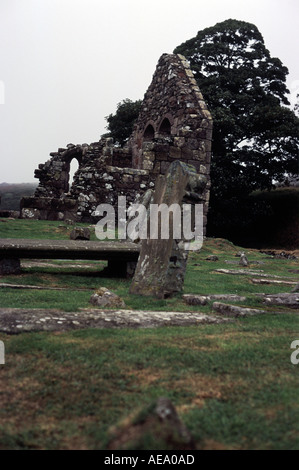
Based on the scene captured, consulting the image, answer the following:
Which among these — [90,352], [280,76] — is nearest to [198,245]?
[90,352]

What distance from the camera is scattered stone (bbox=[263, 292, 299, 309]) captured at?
4902 millimetres

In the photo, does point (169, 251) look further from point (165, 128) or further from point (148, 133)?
point (148, 133)

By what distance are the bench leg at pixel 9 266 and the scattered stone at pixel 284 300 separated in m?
3.62

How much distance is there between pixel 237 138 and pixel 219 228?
4937 mm

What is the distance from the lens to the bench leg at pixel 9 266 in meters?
6.32

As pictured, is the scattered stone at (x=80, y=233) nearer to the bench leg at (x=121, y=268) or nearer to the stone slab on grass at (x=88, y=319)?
the bench leg at (x=121, y=268)

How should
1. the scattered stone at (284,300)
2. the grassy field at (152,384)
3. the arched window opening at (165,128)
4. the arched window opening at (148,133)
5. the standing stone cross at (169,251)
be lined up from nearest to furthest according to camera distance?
the grassy field at (152,384), the scattered stone at (284,300), the standing stone cross at (169,251), the arched window opening at (165,128), the arched window opening at (148,133)

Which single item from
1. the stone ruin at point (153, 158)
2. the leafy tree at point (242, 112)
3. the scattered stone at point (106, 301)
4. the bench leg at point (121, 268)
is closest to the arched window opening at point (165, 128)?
the stone ruin at point (153, 158)

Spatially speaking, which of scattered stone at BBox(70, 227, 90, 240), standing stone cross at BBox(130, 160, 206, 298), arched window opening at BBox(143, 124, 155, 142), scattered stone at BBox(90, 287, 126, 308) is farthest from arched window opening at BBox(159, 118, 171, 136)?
scattered stone at BBox(90, 287, 126, 308)

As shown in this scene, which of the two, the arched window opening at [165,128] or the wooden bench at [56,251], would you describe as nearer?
the wooden bench at [56,251]

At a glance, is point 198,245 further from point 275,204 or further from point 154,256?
point 275,204

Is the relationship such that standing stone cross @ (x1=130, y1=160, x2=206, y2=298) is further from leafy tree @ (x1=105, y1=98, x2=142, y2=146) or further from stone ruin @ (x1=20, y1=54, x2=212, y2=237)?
leafy tree @ (x1=105, y1=98, x2=142, y2=146)

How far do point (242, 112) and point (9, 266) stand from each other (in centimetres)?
1946

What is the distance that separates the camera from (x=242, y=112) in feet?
75.7
